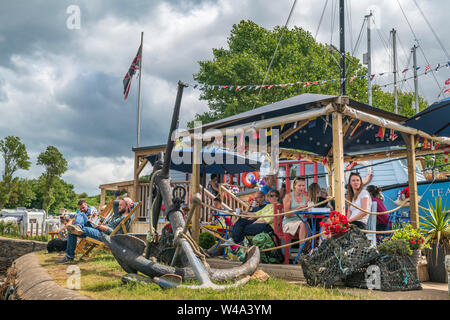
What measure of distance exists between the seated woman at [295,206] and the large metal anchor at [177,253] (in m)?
1.12

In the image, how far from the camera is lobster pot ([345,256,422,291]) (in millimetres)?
4375

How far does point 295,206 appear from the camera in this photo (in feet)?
20.3

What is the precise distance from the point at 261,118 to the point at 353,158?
4.12 meters

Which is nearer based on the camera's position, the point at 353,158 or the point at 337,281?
the point at 337,281

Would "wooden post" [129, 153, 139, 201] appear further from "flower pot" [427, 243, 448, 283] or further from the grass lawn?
"flower pot" [427, 243, 448, 283]

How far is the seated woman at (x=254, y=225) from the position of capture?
20.5 ft

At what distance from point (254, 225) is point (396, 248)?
2437 mm

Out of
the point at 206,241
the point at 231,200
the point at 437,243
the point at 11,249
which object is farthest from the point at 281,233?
the point at 11,249

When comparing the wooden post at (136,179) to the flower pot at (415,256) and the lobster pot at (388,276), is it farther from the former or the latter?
the flower pot at (415,256)

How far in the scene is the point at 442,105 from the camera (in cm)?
572

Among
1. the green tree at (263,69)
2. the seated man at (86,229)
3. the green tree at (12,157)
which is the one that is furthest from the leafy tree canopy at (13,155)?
the seated man at (86,229)

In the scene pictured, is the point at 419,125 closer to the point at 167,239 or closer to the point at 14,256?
the point at 167,239
